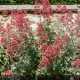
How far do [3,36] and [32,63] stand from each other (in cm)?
63

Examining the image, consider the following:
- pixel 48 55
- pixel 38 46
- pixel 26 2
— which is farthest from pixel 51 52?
pixel 26 2

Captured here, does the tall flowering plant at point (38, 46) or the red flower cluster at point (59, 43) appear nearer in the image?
the red flower cluster at point (59, 43)

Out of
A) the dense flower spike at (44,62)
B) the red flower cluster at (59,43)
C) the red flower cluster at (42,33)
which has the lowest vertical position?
the dense flower spike at (44,62)

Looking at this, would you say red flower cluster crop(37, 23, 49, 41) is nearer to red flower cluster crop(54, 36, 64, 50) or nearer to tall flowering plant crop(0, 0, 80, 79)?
tall flowering plant crop(0, 0, 80, 79)

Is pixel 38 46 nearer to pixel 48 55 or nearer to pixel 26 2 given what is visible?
pixel 48 55

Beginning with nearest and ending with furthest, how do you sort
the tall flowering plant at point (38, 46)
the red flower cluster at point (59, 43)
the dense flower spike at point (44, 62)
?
the dense flower spike at point (44, 62)
the red flower cluster at point (59, 43)
the tall flowering plant at point (38, 46)

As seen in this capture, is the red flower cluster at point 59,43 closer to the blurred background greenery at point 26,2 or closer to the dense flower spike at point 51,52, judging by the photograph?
the dense flower spike at point 51,52

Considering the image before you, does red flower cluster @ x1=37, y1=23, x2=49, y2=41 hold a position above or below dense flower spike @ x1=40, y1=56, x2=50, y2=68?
above

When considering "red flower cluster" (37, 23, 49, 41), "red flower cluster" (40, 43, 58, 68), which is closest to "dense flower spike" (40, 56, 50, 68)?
"red flower cluster" (40, 43, 58, 68)

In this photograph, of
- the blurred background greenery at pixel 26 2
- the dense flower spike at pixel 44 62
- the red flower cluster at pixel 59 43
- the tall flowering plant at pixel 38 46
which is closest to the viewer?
the dense flower spike at pixel 44 62

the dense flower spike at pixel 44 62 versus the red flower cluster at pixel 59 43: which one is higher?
the red flower cluster at pixel 59 43

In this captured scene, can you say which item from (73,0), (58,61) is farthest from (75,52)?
(73,0)

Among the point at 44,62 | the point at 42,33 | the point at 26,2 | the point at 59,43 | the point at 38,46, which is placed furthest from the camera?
the point at 26,2

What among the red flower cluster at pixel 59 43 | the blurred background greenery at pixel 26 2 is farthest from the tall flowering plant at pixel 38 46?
the blurred background greenery at pixel 26 2
